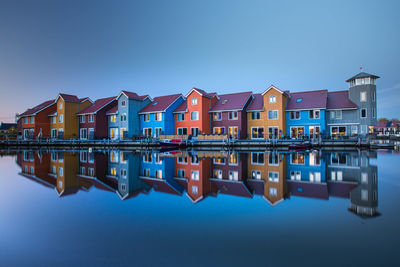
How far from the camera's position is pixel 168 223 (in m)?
5.86

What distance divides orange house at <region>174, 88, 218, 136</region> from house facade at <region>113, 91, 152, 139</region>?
760cm

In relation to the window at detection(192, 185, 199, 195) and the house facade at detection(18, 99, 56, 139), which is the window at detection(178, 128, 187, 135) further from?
the window at detection(192, 185, 199, 195)

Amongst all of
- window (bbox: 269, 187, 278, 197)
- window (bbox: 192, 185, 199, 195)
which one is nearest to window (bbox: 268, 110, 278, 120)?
window (bbox: 269, 187, 278, 197)

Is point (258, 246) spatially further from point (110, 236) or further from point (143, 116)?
point (143, 116)

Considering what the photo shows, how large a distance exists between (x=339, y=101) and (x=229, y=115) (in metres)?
16.9

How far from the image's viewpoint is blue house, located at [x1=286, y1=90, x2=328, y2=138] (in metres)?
37.4

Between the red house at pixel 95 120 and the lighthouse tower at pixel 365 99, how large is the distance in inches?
1639

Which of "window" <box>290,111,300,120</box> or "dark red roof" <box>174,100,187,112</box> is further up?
"dark red roof" <box>174,100,187,112</box>

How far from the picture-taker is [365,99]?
37375mm

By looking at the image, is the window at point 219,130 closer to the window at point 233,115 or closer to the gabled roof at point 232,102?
the window at point 233,115

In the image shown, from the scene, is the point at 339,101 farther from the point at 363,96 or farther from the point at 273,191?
the point at 273,191

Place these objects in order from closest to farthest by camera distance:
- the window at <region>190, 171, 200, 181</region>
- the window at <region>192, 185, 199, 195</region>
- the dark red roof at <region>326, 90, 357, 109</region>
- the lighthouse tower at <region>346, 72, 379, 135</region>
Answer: the window at <region>192, 185, 199, 195</region> < the window at <region>190, 171, 200, 181</region> < the lighthouse tower at <region>346, 72, 379, 135</region> < the dark red roof at <region>326, 90, 357, 109</region>

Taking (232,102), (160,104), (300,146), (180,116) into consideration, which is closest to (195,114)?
(180,116)

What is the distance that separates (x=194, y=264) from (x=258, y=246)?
4.10 ft
